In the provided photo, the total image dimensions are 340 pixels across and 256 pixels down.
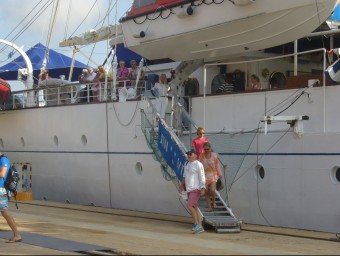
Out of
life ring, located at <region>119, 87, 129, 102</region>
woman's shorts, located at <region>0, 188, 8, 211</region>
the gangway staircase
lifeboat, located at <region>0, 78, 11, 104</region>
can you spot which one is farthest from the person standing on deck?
lifeboat, located at <region>0, 78, 11, 104</region>

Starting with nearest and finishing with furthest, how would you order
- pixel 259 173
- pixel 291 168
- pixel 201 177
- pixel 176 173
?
pixel 201 177
pixel 291 168
pixel 259 173
pixel 176 173

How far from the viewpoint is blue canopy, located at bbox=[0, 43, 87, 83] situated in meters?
27.8

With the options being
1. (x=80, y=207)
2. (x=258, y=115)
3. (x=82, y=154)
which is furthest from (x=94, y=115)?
(x=258, y=115)

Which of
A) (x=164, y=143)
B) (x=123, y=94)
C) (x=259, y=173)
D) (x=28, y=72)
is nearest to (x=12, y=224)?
(x=164, y=143)

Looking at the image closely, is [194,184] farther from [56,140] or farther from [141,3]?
[56,140]

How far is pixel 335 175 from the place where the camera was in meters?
12.0

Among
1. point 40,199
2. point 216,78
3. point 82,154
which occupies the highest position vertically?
point 216,78

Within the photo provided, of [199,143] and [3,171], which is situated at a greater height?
[199,143]

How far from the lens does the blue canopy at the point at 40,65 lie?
2777cm

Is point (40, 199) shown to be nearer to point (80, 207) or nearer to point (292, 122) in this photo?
point (80, 207)

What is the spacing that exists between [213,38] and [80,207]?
5.76 meters

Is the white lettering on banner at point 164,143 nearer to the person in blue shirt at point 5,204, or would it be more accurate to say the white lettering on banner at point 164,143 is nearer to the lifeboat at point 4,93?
the person in blue shirt at point 5,204

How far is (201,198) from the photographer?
1326 cm

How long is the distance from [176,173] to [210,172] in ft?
4.15
